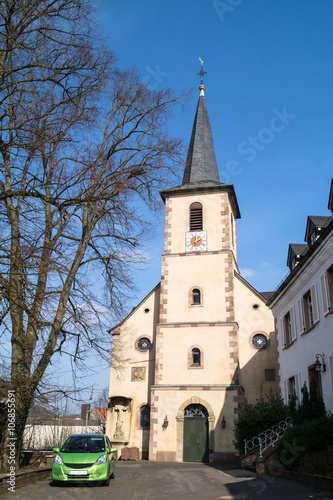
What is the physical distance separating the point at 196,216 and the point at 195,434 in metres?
12.9

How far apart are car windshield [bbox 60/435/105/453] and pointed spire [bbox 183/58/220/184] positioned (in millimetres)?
21424

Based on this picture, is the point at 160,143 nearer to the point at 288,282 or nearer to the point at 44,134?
the point at 44,134

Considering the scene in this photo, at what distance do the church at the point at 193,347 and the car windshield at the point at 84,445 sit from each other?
33.5 ft

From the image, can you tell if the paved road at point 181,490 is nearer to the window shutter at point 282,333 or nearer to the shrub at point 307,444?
the shrub at point 307,444

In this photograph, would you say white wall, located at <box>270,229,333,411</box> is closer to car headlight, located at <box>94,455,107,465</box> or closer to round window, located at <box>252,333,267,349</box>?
round window, located at <box>252,333,267,349</box>

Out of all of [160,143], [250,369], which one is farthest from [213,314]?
[160,143]

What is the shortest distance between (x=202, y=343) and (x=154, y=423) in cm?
489

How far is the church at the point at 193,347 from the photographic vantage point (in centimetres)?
2475

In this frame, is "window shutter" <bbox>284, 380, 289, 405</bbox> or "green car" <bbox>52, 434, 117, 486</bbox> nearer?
"green car" <bbox>52, 434, 117, 486</bbox>

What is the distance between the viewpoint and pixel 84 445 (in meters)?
12.7

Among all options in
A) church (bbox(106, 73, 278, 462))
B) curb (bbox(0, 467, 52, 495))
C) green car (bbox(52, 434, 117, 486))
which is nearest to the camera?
curb (bbox(0, 467, 52, 495))

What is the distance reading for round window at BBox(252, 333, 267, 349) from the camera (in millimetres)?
27219

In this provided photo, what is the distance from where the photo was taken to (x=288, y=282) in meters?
19.0

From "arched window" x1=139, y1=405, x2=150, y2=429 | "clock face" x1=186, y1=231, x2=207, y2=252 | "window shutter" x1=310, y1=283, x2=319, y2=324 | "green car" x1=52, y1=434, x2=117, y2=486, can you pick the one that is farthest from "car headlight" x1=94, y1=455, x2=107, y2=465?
"clock face" x1=186, y1=231, x2=207, y2=252
